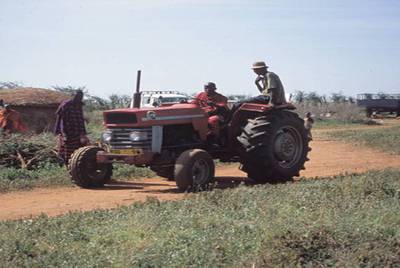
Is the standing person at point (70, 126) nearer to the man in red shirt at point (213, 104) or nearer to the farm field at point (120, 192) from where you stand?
the farm field at point (120, 192)

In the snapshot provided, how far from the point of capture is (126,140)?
11.2m

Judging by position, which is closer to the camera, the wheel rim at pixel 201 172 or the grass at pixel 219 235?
the grass at pixel 219 235

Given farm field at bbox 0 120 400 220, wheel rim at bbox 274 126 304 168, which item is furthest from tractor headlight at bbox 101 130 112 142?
wheel rim at bbox 274 126 304 168

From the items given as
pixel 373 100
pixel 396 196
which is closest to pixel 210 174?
pixel 396 196

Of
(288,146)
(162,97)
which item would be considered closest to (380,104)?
(162,97)

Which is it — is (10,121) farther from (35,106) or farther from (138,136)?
(138,136)

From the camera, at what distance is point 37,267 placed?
5773 mm

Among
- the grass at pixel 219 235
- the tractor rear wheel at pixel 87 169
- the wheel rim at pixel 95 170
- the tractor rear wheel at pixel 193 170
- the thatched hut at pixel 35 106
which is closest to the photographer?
the grass at pixel 219 235

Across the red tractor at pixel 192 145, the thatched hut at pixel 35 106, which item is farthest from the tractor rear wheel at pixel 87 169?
the thatched hut at pixel 35 106

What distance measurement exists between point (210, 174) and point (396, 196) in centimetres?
Result: 332

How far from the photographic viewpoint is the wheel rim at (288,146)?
11.9 m

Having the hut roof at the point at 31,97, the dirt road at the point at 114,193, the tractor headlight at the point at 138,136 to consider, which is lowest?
the dirt road at the point at 114,193

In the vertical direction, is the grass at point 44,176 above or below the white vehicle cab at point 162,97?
below

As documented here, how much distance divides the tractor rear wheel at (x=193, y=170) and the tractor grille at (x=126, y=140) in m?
0.69
